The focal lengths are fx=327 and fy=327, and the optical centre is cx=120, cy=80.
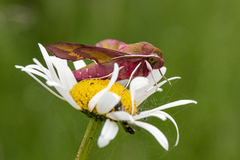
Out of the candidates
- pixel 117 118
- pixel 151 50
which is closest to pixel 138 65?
pixel 151 50

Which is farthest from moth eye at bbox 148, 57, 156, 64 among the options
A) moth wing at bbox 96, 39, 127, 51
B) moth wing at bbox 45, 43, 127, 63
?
moth wing at bbox 96, 39, 127, 51

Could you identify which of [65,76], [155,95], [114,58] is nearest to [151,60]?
[114,58]

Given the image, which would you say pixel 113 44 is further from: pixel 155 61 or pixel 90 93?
pixel 90 93

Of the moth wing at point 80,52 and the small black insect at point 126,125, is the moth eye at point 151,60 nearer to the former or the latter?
the moth wing at point 80,52

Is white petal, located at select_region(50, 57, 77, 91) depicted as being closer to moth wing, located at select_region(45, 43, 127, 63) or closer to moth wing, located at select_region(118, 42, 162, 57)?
moth wing, located at select_region(45, 43, 127, 63)

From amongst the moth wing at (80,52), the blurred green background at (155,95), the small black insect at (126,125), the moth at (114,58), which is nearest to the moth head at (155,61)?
the moth at (114,58)

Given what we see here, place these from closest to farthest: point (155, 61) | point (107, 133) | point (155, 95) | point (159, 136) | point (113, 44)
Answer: point (107, 133)
point (159, 136)
point (155, 61)
point (113, 44)
point (155, 95)

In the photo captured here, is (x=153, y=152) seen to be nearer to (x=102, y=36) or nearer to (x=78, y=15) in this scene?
(x=102, y=36)
